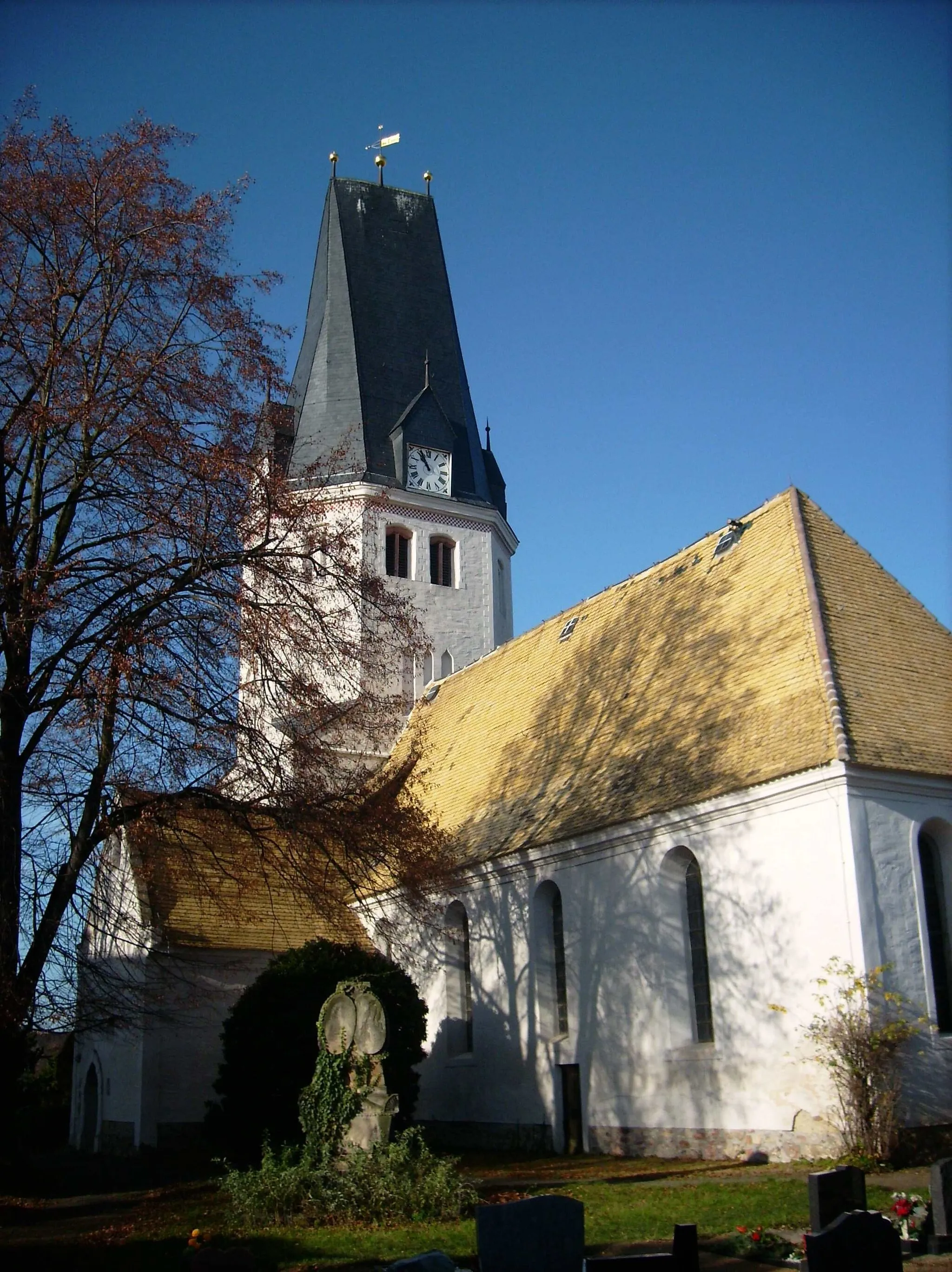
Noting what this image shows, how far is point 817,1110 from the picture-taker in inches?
543

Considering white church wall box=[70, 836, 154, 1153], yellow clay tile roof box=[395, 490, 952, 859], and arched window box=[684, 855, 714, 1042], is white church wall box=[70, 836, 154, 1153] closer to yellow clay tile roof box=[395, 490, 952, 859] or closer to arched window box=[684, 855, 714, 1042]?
yellow clay tile roof box=[395, 490, 952, 859]

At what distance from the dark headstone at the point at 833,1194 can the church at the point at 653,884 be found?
5079mm

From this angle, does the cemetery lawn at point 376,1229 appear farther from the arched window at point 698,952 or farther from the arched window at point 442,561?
the arched window at point 442,561

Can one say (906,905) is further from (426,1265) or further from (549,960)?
(426,1265)

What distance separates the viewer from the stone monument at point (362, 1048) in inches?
510

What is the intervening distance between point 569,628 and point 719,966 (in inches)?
366

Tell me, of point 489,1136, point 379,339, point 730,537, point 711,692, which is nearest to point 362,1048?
point 711,692

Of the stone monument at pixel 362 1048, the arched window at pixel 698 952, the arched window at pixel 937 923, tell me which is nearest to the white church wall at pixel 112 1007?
the stone monument at pixel 362 1048

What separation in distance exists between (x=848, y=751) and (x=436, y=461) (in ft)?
63.3

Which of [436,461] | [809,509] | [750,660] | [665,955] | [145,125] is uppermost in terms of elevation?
[436,461]

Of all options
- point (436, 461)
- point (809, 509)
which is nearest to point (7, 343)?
point (809, 509)

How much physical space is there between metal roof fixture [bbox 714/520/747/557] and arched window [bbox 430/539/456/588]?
1151 cm

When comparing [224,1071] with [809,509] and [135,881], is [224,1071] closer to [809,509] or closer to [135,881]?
[135,881]

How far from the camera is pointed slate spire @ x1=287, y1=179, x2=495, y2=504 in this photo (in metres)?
31.6
